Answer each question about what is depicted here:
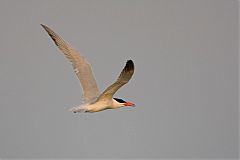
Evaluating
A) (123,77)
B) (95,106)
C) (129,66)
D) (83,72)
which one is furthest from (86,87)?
(129,66)

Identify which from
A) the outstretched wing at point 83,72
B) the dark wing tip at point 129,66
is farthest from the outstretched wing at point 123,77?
the outstretched wing at point 83,72

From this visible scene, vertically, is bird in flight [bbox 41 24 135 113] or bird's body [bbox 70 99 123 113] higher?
bird in flight [bbox 41 24 135 113]

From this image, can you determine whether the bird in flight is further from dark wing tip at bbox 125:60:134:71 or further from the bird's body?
dark wing tip at bbox 125:60:134:71

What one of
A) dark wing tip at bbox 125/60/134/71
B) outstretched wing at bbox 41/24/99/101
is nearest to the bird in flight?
outstretched wing at bbox 41/24/99/101

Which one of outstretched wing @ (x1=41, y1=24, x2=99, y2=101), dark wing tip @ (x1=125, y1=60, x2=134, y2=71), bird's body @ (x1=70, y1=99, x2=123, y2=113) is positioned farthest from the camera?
outstretched wing @ (x1=41, y1=24, x2=99, y2=101)

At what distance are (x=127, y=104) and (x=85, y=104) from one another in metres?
0.32

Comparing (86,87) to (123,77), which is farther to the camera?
(86,87)

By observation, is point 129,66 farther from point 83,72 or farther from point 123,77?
point 83,72

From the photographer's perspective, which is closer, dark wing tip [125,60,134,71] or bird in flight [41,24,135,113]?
dark wing tip [125,60,134,71]

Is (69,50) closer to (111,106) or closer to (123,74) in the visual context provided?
(111,106)

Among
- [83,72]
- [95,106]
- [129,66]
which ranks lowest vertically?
[95,106]

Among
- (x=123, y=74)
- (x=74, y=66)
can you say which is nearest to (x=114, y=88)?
(x=123, y=74)

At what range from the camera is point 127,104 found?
18.1ft

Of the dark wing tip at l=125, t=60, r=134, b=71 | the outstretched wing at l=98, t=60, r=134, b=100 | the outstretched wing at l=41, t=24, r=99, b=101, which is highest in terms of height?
the outstretched wing at l=41, t=24, r=99, b=101
